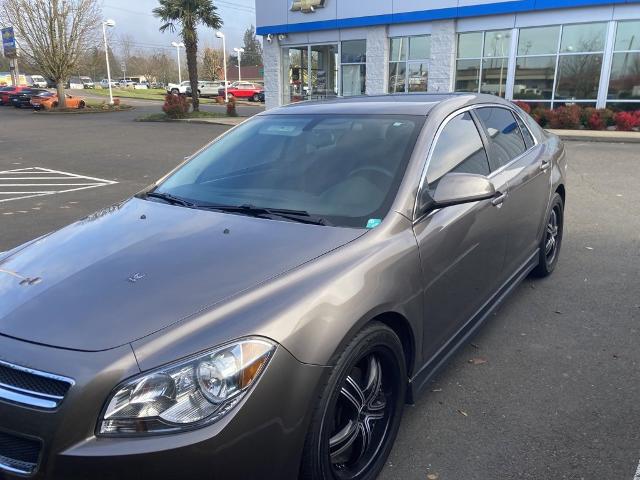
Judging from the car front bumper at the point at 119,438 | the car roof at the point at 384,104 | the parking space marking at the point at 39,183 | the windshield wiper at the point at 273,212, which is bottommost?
the parking space marking at the point at 39,183

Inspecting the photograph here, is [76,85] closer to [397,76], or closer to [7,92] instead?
[7,92]

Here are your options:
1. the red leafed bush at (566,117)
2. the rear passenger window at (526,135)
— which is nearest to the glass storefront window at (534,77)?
the red leafed bush at (566,117)

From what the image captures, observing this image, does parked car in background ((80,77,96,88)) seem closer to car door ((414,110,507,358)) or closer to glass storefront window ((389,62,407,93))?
glass storefront window ((389,62,407,93))

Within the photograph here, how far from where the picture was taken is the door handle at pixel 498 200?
3.43m

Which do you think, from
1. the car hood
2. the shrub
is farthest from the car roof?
the shrub

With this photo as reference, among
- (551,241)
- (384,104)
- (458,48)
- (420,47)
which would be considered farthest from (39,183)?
(458,48)

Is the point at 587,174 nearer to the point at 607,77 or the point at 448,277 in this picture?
the point at 448,277

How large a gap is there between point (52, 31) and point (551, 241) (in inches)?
1488

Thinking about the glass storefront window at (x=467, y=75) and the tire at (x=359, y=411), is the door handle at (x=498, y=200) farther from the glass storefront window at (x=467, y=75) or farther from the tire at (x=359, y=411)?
the glass storefront window at (x=467, y=75)

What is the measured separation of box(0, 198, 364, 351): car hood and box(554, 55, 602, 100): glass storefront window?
842 inches

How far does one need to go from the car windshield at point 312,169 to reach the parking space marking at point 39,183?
7.01 m

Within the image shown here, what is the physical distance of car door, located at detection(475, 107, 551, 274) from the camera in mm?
3783

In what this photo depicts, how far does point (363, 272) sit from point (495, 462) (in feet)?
3.87

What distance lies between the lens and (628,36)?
768 inches
